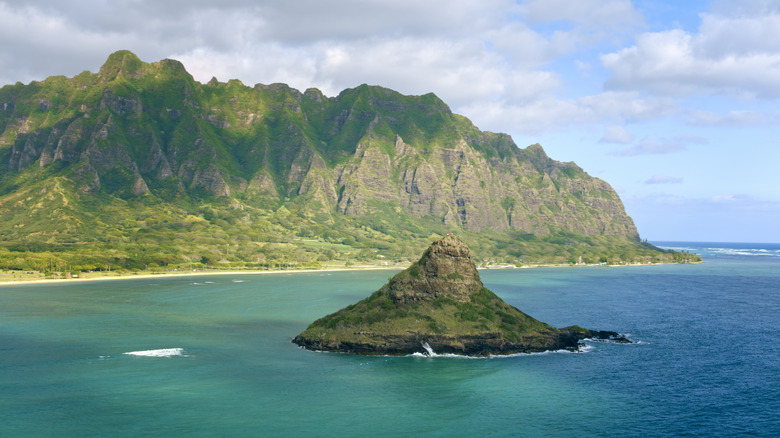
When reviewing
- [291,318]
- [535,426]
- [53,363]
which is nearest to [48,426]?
[53,363]

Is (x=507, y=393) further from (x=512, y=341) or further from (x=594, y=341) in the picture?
(x=594, y=341)

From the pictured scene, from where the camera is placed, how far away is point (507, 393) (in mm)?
78938

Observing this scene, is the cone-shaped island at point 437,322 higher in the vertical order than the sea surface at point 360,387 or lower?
higher

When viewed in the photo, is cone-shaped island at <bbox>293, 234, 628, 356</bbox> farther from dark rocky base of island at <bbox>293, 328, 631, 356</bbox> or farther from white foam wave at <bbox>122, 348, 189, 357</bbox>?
white foam wave at <bbox>122, 348, 189, 357</bbox>

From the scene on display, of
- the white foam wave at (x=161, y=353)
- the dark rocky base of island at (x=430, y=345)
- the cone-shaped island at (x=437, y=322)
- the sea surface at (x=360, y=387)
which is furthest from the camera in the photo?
the cone-shaped island at (x=437, y=322)

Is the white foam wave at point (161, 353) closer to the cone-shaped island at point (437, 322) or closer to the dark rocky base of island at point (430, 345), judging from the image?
the cone-shaped island at point (437, 322)

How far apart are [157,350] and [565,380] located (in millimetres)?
75444

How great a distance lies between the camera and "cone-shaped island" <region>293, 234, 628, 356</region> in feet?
343

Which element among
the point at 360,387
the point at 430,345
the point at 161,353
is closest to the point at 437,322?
the point at 430,345

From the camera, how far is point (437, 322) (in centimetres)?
10669

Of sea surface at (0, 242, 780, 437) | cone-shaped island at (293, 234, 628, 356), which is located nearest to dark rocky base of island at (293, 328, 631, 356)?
cone-shaped island at (293, 234, 628, 356)

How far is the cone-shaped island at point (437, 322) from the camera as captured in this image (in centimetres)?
10456

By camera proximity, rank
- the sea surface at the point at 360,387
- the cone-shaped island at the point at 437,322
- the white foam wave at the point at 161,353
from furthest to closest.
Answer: the cone-shaped island at the point at 437,322 → the white foam wave at the point at 161,353 → the sea surface at the point at 360,387

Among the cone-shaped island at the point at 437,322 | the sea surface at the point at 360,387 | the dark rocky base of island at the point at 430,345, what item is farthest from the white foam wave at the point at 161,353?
the dark rocky base of island at the point at 430,345
